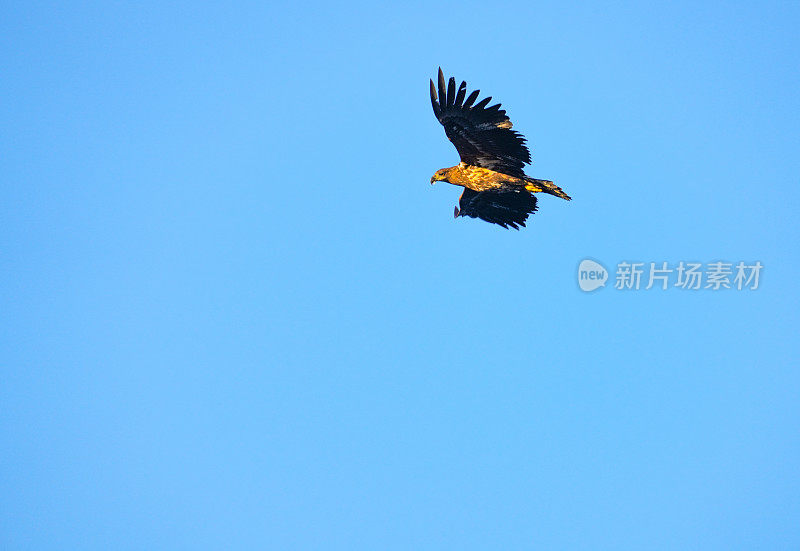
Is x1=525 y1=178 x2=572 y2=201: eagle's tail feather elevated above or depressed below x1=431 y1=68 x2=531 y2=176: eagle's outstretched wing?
below

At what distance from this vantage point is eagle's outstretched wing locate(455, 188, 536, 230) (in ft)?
74.3

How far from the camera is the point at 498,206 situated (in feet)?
75.5

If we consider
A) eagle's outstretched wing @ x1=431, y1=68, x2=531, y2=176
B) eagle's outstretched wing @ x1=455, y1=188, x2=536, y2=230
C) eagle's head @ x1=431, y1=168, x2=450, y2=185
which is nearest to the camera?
eagle's outstretched wing @ x1=431, y1=68, x2=531, y2=176

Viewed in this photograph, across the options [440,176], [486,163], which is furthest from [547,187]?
[440,176]

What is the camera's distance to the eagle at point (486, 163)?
20312 mm

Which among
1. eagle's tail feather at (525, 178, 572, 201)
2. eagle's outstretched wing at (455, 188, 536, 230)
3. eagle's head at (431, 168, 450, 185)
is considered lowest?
eagle's tail feather at (525, 178, 572, 201)

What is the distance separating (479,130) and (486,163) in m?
0.98

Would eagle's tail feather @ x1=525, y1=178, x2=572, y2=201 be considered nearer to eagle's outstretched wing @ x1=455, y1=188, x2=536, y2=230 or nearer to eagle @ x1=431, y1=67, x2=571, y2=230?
eagle @ x1=431, y1=67, x2=571, y2=230

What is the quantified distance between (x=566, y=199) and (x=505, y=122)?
78.6 inches

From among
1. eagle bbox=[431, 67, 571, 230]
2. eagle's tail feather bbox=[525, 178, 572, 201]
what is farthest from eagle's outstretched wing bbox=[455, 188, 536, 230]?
Result: eagle's tail feather bbox=[525, 178, 572, 201]

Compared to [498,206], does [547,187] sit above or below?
below

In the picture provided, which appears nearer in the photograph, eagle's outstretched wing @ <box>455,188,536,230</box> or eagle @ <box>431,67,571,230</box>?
eagle @ <box>431,67,571,230</box>

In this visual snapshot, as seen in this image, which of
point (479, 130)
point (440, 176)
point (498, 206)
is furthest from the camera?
point (498, 206)

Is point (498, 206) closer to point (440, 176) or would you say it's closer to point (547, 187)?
point (440, 176)
